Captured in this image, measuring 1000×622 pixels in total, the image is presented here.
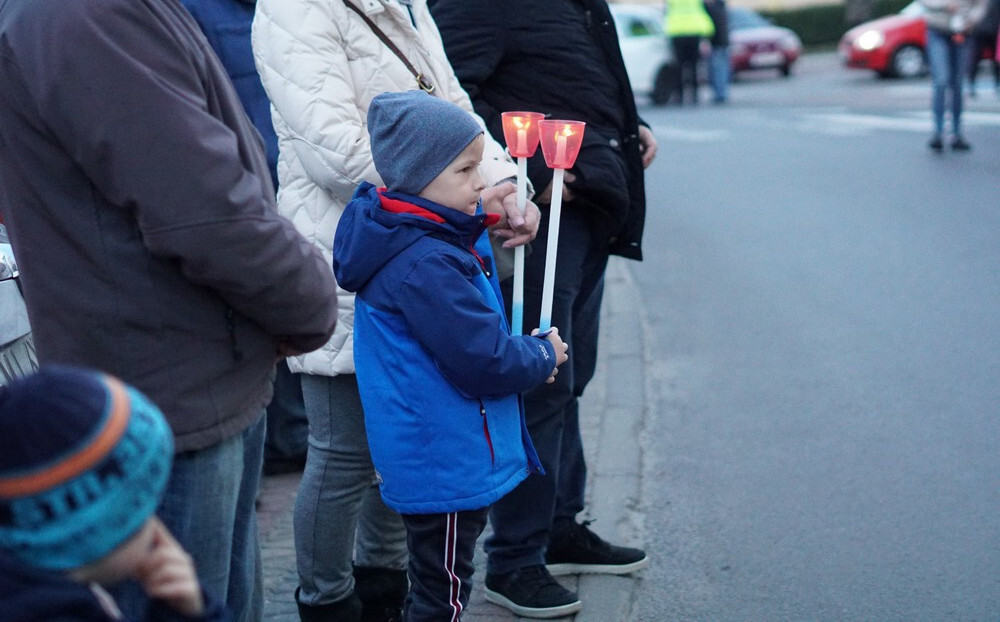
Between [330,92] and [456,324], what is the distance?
26.1 inches

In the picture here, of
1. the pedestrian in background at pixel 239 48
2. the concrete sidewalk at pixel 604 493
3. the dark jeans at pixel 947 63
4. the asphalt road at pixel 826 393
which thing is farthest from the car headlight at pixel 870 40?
the pedestrian in background at pixel 239 48

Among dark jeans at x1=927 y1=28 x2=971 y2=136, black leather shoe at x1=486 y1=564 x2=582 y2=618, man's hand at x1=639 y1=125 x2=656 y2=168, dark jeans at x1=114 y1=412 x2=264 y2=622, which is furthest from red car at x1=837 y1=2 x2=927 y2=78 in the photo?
dark jeans at x1=114 y1=412 x2=264 y2=622

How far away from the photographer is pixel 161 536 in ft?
5.27

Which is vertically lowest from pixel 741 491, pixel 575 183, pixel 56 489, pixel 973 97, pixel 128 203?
pixel 973 97

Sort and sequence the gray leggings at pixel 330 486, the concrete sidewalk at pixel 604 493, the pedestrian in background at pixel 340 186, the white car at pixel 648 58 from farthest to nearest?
the white car at pixel 648 58 < the concrete sidewalk at pixel 604 493 < the gray leggings at pixel 330 486 < the pedestrian in background at pixel 340 186

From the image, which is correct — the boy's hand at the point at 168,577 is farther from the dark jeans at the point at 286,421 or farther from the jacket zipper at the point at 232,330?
the dark jeans at the point at 286,421

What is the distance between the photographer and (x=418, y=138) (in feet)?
8.55

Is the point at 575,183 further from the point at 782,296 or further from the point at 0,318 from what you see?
the point at 782,296

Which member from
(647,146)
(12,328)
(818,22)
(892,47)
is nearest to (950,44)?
(647,146)

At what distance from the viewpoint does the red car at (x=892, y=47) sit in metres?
22.5

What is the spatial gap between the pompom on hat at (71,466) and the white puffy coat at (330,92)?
1.24 meters

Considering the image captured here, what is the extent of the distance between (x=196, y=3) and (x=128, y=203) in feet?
7.66

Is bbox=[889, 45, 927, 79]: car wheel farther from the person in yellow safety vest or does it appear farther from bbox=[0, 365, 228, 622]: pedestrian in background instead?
bbox=[0, 365, 228, 622]: pedestrian in background

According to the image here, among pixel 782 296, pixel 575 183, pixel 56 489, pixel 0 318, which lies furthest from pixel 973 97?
pixel 56 489
